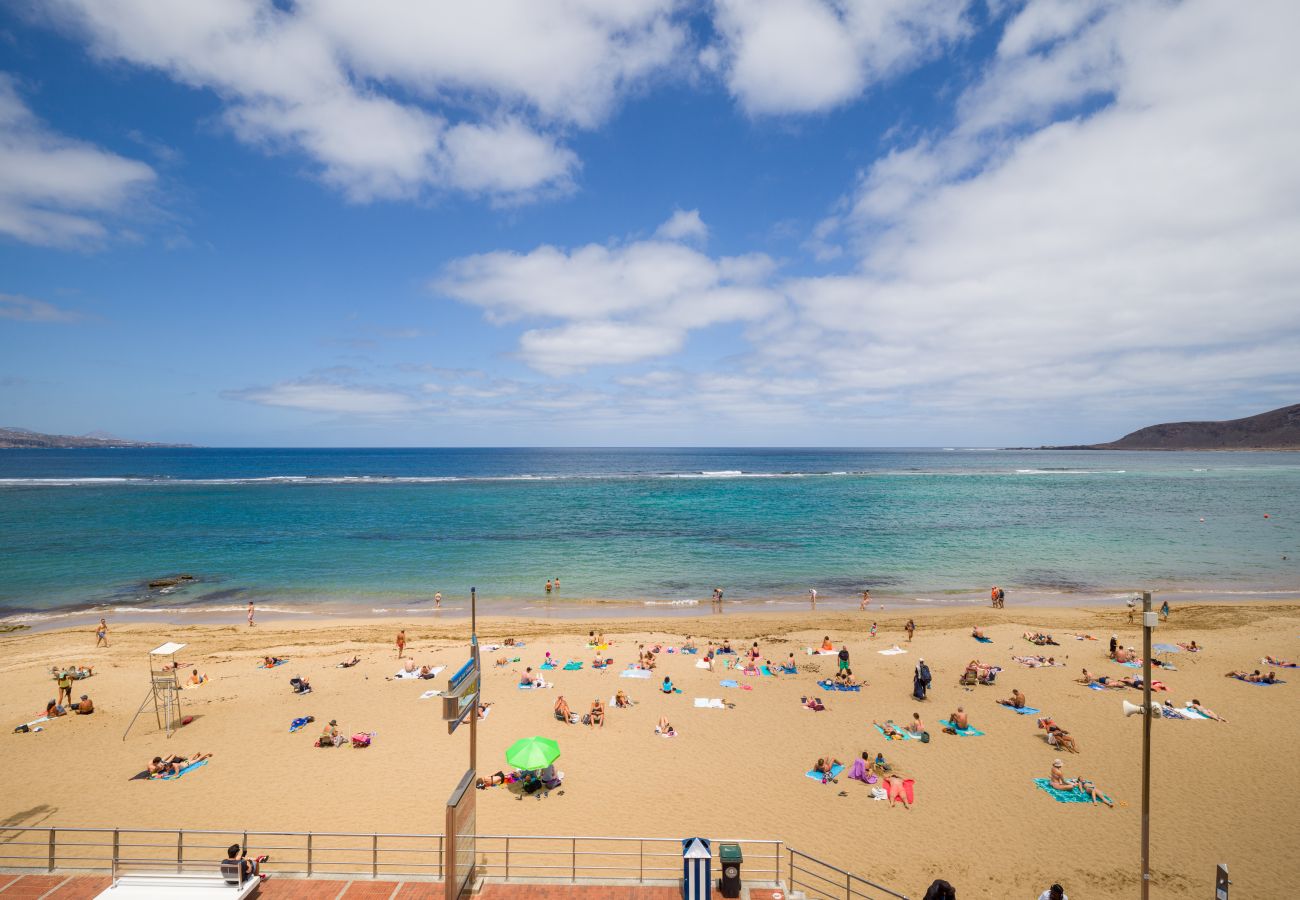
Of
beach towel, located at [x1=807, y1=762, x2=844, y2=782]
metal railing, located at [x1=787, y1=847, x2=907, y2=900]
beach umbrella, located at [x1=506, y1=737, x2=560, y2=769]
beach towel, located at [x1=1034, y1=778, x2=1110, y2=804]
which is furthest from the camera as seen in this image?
beach towel, located at [x1=807, y1=762, x2=844, y2=782]

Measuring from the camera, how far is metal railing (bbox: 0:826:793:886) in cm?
1028

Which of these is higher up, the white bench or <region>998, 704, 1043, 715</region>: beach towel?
the white bench

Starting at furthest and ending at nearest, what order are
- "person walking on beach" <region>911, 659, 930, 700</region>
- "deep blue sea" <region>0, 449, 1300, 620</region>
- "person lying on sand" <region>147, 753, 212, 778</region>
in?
"deep blue sea" <region>0, 449, 1300, 620</region> → "person walking on beach" <region>911, 659, 930, 700</region> → "person lying on sand" <region>147, 753, 212, 778</region>

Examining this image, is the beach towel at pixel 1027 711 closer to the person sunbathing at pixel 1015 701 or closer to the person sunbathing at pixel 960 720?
the person sunbathing at pixel 1015 701

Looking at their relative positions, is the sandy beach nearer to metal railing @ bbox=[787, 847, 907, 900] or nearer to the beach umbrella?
Answer: metal railing @ bbox=[787, 847, 907, 900]

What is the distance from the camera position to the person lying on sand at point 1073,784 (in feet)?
43.9

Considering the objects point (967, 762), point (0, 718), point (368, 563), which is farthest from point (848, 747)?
point (368, 563)

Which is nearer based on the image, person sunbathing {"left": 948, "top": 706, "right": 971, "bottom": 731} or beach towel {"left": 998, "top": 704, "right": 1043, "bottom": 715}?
person sunbathing {"left": 948, "top": 706, "right": 971, "bottom": 731}

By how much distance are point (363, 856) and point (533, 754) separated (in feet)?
12.5

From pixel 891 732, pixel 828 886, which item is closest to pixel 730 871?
pixel 828 886

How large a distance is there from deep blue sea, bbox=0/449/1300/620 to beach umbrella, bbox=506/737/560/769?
62.6 ft

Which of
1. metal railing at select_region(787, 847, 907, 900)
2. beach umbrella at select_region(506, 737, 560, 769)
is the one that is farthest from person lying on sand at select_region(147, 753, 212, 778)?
metal railing at select_region(787, 847, 907, 900)

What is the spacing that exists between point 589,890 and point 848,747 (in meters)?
8.96

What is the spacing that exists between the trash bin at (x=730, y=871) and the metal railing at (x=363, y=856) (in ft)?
2.38
